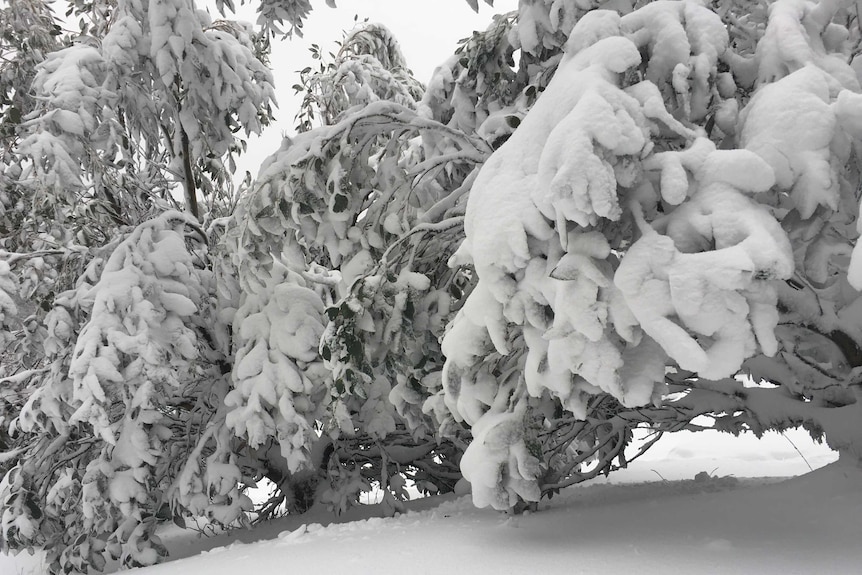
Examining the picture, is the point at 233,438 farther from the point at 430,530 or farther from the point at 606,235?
the point at 606,235

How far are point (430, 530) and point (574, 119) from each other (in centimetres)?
251

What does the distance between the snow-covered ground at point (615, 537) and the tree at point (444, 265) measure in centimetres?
26

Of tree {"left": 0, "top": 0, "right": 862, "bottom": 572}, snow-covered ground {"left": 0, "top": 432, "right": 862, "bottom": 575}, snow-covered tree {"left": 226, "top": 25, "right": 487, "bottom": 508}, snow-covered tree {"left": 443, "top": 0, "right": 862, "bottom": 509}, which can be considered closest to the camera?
snow-covered tree {"left": 443, "top": 0, "right": 862, "bottom": 509}

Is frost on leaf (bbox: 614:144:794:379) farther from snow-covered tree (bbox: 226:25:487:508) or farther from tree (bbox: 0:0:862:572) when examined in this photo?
snow-covered tree (bbox: 226:25:487:508)

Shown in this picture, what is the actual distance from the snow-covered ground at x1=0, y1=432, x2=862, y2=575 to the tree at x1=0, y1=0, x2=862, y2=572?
0.26m

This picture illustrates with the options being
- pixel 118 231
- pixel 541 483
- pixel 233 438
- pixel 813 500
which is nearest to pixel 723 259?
pixel 813 500

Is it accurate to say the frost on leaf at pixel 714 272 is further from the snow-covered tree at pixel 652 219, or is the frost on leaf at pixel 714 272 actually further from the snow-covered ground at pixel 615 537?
the snow-covered ground at pixel 615 537

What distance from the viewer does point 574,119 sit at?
2600mm

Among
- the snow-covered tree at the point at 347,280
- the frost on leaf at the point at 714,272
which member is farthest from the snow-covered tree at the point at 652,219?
the snow-covered tree at the point at 347,280

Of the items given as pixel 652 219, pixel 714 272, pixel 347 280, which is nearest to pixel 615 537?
pixel 652 219

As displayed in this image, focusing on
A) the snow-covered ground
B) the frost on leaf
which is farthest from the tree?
the snow-covered ground

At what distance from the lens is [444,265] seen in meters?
4.41

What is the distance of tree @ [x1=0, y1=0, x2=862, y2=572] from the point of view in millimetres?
2578

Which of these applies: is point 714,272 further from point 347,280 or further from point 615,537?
point 347,280
